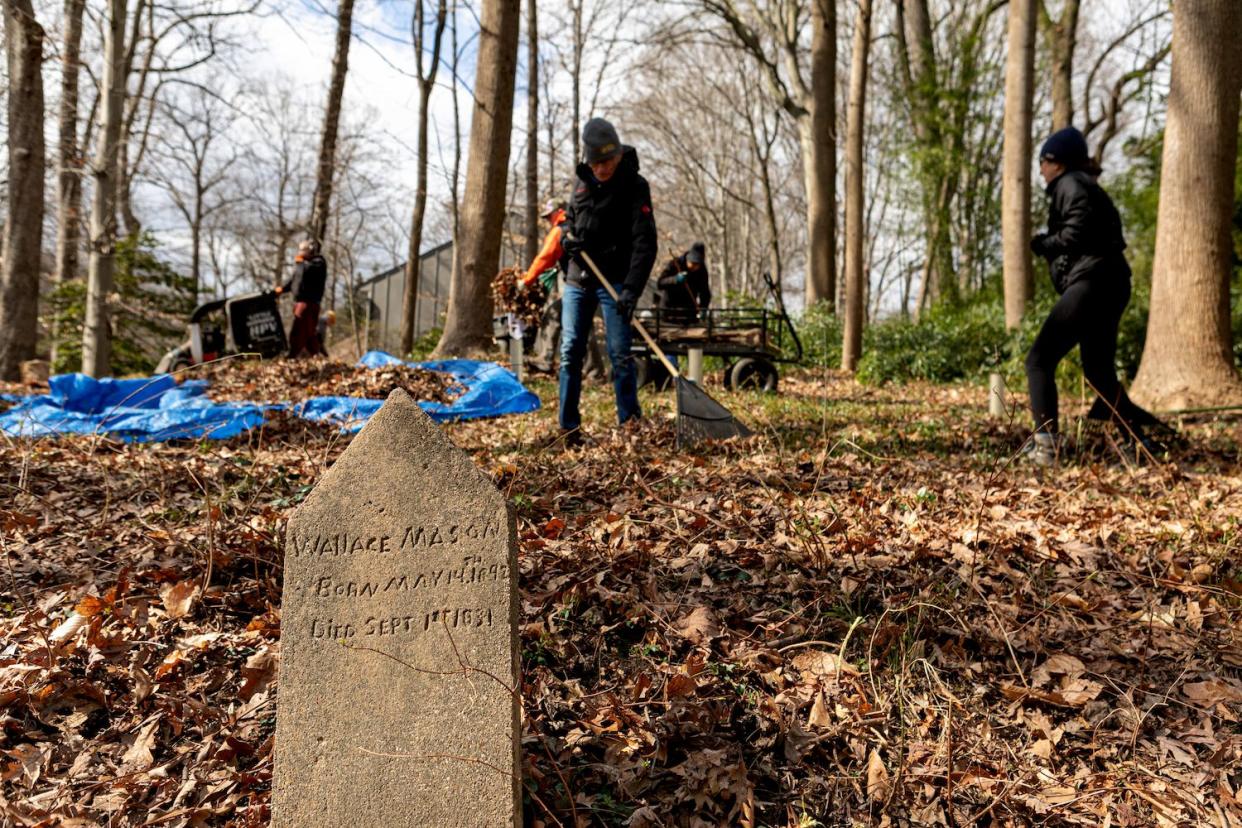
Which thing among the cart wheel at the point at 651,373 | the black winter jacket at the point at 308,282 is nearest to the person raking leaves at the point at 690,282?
the cart wheel at the point at 651,373

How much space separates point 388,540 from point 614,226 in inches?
173

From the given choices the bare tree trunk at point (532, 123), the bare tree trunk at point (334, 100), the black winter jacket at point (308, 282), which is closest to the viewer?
the black winter jacket at point (308, 282)

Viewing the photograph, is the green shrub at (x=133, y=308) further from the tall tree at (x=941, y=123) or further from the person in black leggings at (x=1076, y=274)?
the tall tree at (x=941, y=123)

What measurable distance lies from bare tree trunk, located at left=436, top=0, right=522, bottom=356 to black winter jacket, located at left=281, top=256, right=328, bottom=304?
85.7 inches

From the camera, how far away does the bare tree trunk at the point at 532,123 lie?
16.9 m

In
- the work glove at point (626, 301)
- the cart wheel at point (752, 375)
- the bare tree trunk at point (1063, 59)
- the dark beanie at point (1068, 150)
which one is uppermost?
the bare tree trunk at point (1063, 59)

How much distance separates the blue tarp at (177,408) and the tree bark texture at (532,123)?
8461 mm

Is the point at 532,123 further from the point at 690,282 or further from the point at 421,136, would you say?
the point at 690,282

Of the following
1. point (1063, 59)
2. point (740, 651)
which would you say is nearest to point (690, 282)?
point (740, 651)

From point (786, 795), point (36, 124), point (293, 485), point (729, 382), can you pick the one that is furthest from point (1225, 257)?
point (36, 124)

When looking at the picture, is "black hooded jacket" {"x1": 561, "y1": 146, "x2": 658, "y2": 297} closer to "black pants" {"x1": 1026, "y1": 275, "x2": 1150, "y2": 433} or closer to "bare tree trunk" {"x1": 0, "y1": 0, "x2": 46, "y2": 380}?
"black pants" {"x1": 1026, "y1": 275, "x2": 1150, "y2": 433}

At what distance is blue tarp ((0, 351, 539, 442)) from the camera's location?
6.23 meters

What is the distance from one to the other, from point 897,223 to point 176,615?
18.3m

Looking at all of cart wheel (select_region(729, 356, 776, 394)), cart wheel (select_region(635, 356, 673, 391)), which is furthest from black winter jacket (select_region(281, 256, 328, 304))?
cart wheel (select_region(729, 356, 776, 394))
